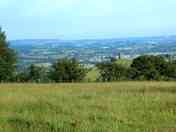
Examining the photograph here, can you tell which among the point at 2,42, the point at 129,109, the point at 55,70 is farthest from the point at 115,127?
the point at 2,42

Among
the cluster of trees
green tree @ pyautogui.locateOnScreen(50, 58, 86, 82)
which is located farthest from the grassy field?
the cluster of trees

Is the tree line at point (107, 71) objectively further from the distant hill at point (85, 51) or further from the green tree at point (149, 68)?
the distant hill at point (85, 51)

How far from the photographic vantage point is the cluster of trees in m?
43.9

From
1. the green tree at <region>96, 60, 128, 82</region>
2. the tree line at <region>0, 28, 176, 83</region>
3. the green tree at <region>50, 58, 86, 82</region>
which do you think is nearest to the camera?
the green tree at <region>50, 58, 86, 82</region>

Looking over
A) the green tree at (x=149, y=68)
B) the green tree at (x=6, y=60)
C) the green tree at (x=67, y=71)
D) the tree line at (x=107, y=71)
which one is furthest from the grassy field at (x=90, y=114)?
the green tree at (x=6, y=60)

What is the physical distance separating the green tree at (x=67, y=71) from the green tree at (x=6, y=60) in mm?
5848

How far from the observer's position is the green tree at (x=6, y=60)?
46016 millimetres

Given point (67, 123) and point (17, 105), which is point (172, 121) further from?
point (17, 105)

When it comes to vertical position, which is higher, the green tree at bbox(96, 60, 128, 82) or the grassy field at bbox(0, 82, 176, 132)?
the grassy field at bbox(0, 82, 176, 132)

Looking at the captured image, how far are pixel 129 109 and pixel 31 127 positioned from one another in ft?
11.3

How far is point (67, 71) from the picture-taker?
138ft

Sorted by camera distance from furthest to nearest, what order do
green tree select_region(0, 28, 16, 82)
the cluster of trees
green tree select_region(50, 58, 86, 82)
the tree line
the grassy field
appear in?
1. green tree select_region(0, 28, 16, 82)
2. the cluster of trees
3. the tree line
4. green tree select_region(50, 58, 86, 82)
5. the grassy field

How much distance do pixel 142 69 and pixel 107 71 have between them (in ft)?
11.7

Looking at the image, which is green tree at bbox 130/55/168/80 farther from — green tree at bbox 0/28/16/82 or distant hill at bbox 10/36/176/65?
green tree at bbox 0/28/16/82
